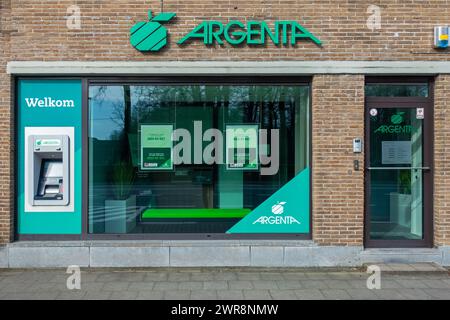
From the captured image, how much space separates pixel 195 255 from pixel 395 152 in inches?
153

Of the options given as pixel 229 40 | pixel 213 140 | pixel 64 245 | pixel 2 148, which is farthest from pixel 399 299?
pixel 2 148

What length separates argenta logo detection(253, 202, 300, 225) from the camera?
7.60 meters

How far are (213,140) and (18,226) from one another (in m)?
3.63

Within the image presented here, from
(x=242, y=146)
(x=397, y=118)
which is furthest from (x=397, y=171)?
(x=242, y=146)

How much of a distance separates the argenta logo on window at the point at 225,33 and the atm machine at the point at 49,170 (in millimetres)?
2147

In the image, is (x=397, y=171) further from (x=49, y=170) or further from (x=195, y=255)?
(x=49, y=170)

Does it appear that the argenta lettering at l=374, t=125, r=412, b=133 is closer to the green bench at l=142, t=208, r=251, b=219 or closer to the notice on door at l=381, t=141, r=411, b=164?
the notice on door at l=381, t=141, r=411, b=164

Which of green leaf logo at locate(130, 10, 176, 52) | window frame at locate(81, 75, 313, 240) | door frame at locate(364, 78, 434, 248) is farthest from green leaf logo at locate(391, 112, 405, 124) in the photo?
green leaf logo at locate(130, 10, 176, 52)

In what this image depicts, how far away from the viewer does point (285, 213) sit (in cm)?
762

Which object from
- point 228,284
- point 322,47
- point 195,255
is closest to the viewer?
point 228,284

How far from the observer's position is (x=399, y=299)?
19.0ft

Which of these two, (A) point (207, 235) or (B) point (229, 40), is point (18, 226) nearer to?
(A) point (207, 235)

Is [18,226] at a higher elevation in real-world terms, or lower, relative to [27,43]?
lower
